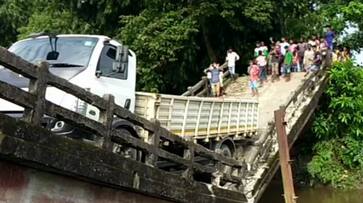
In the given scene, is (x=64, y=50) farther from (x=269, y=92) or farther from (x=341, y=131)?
(x=341, y=131)

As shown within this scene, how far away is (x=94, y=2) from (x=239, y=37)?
22.5 ft

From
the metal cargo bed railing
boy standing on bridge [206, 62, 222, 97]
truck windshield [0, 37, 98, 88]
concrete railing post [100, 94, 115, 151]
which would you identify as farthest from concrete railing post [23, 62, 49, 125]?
boy standing on bridge [206, 62, 222, 97]

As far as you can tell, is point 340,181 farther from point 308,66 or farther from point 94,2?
point 94,2

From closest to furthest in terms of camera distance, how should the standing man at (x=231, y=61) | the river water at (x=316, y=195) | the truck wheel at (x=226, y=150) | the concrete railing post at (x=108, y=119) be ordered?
the concrete railing post at (x=108, y=119) < the truck wheel at (x=226, y=150) < the river water at (x=316, y=195) < the standing man at (x=231, y=61)

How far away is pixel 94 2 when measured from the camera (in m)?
26.3

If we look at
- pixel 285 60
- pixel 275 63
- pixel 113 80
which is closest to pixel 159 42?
pixel 275 63

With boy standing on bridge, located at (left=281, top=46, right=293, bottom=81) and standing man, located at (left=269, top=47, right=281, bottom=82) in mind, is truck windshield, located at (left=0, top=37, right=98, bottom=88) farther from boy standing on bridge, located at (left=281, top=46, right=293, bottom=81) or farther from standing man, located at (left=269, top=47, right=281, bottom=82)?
standing man, located at (left=269, top=47, right=281, bottom=82)

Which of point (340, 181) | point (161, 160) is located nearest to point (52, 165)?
point (161, 160)

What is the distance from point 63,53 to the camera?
9.25m

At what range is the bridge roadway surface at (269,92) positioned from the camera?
19766 millimetres

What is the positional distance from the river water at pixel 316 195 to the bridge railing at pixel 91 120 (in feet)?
29.7

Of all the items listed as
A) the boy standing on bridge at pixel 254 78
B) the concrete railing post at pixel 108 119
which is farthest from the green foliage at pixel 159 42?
the concrete railing post at pixel 108 119

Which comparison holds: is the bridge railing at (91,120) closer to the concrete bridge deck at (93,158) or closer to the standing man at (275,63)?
the concrete bridge deck at (93,158)

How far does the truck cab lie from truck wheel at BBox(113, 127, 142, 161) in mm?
527
